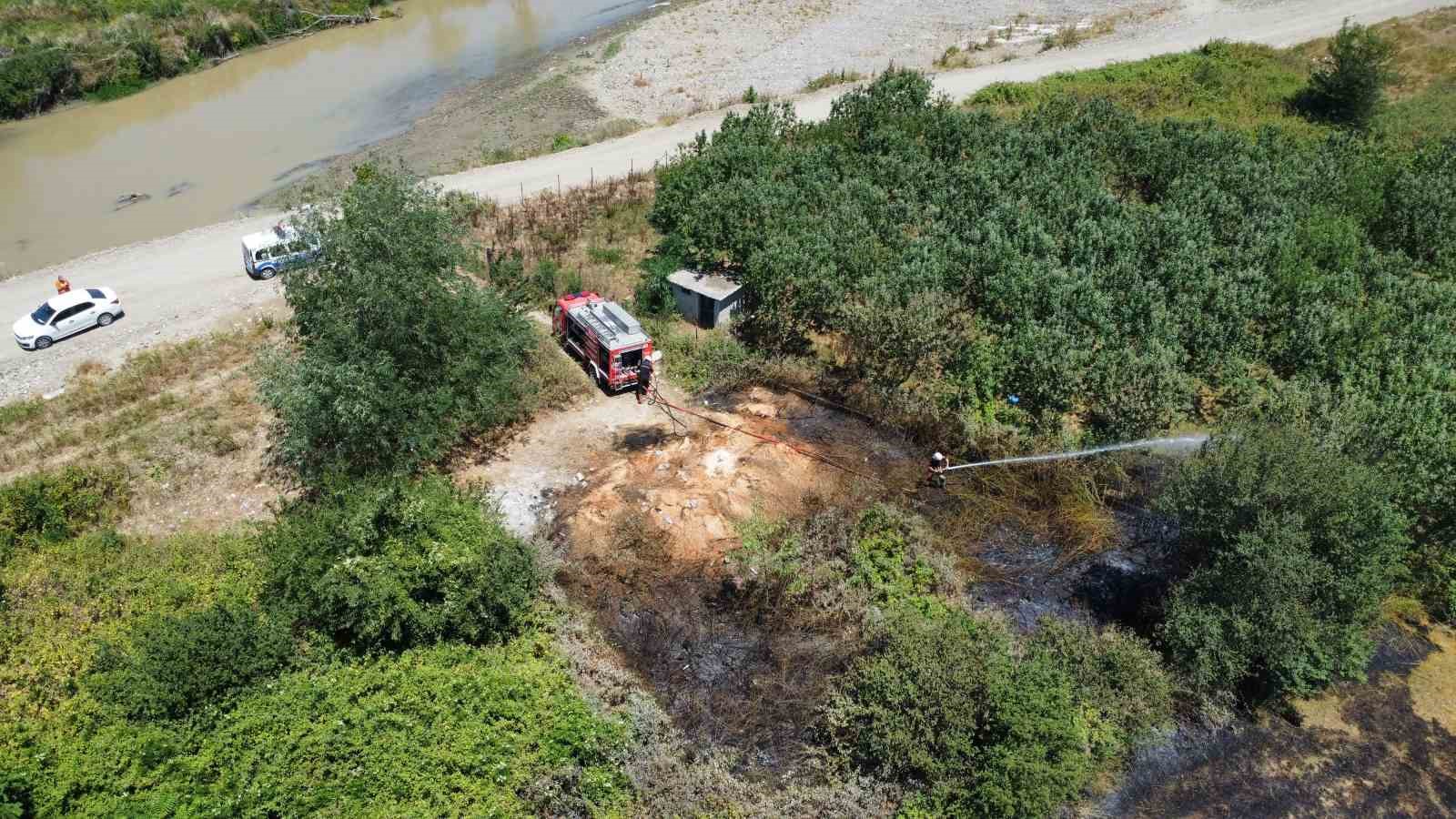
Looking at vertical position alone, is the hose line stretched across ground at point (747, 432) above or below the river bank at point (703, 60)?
below

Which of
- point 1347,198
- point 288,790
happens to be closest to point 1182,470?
point 288,790

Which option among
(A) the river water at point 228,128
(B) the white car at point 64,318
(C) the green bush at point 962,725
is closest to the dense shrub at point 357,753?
(C) the green bush at point 962,725

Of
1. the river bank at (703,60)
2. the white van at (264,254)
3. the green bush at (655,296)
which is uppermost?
the river bank at (703,60)

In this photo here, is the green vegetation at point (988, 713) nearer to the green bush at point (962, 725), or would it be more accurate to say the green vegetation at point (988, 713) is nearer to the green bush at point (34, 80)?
the green bush at point (962, 725)

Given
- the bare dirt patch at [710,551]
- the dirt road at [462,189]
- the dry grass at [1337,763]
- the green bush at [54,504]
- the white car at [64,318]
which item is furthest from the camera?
the dirt road at [462,189]

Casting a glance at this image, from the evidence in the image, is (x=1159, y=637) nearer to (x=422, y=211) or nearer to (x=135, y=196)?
(x=422, y=211)

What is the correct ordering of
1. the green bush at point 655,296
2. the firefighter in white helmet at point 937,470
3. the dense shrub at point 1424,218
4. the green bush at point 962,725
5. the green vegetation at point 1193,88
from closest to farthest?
the green bush at point 962,725, the firefighter in white helmet at point 937,470, the green bush at point 655,296, the dense shrub at point 1424,218, the green vegetation at point 1193,88

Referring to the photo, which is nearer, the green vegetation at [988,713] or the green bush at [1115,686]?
the green vegetation at [988,713]
